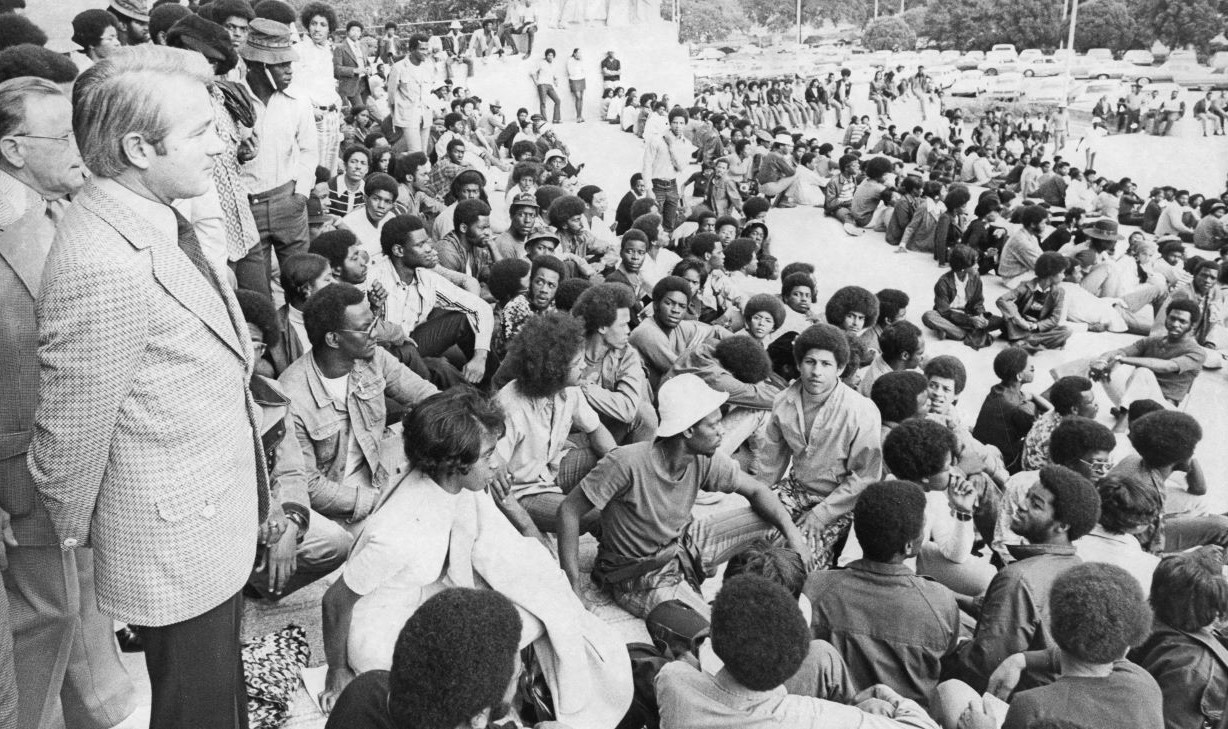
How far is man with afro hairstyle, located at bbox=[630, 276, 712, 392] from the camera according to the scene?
636 cm

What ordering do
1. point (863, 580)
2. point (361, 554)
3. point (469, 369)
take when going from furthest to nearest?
Result: point (469, 369)
point (863, 580)
point (361, 554)

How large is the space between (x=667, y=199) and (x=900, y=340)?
24.5 ft

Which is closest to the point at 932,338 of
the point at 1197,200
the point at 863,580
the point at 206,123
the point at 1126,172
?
the point at 863,580

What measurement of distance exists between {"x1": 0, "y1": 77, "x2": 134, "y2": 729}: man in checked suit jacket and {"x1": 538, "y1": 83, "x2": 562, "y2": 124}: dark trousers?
19847mm

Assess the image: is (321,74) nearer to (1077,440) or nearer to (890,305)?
(890,305)

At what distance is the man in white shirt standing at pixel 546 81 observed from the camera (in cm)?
2228

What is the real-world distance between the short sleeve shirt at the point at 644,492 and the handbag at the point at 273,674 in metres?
1.22

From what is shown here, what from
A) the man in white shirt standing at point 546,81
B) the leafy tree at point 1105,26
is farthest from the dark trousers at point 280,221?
the leafy tree at point 1105,26

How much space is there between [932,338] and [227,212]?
7213mm

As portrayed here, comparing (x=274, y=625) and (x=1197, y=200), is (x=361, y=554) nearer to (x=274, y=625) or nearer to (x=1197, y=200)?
(x=274, y=625)

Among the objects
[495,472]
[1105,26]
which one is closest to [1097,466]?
[495,472]

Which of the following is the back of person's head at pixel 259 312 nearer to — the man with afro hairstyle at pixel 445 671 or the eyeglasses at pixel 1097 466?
the man with afro hairstyle at pixel 445 671

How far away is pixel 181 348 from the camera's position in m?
2.17

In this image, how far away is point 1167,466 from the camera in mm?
5238
